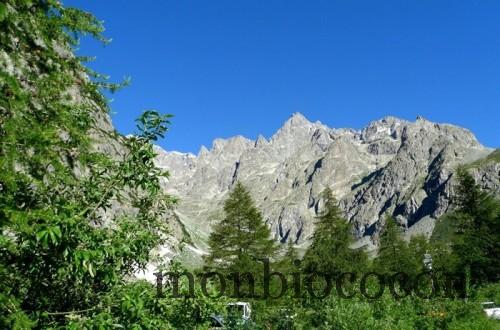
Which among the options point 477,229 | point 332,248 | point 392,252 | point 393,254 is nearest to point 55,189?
point 477,229

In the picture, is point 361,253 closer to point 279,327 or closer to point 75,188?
point 279,327

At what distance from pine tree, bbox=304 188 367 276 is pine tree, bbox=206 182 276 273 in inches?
260

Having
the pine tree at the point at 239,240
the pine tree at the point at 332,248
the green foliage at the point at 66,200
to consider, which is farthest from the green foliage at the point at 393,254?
the green foliage at the point at 66,200

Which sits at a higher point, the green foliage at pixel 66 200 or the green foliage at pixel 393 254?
the green foliage at pixel 393 254

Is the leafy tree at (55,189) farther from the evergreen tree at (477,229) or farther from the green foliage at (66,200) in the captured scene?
the evergreen tree at (477,229)

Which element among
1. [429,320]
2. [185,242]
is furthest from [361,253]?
[185,242]

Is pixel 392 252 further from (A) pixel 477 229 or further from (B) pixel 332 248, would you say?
(A) pixel 477 229

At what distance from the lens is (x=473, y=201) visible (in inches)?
1625

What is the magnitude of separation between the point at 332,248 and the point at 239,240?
13.4m

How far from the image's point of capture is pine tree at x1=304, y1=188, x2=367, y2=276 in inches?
1789

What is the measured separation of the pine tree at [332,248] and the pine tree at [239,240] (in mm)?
6603

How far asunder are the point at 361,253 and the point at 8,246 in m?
49.7

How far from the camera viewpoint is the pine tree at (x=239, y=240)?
37.6 meters

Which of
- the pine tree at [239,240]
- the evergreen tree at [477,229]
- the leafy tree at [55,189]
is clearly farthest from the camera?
the evergreen tree at [477,229]
